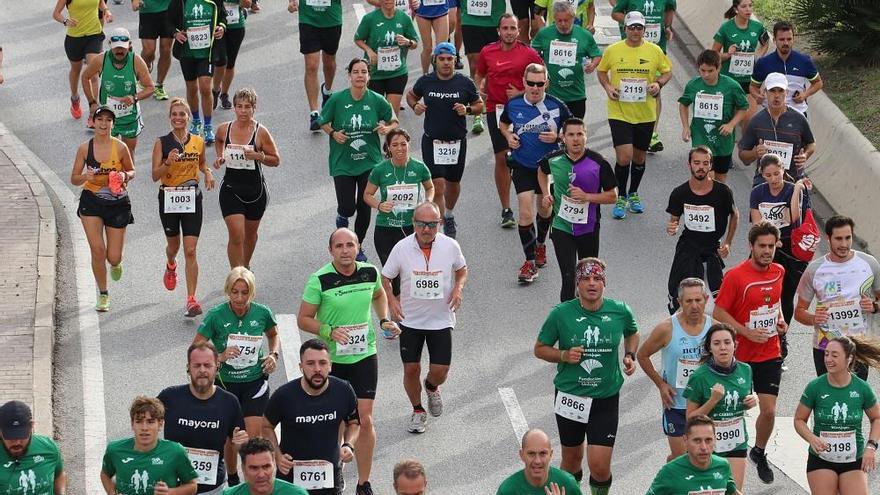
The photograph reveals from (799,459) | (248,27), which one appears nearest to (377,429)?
(799,459)

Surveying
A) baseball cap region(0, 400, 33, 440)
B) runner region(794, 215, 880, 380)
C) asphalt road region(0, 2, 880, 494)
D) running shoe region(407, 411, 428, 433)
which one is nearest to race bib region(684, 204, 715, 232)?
asphalt road region(0, 2, 880, 494)

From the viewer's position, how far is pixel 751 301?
13305 mm

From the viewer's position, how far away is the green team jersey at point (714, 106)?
17.4m

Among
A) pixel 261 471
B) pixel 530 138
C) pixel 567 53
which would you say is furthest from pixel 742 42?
pixel 261 471

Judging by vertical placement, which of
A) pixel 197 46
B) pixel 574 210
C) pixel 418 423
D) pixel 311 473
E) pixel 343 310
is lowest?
pixel 197 46

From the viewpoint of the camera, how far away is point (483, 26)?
66.9 feet

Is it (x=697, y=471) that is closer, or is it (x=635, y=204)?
(x=697, y=471)

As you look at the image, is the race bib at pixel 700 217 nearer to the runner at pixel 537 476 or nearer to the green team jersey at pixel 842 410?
the green team jersey at pixel 842 410

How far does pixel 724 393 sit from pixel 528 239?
503 cm

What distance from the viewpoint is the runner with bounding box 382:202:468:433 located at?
13.9 metres

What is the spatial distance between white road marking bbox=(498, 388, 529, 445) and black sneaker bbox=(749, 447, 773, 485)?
1808mm

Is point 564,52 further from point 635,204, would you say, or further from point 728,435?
point 728,435

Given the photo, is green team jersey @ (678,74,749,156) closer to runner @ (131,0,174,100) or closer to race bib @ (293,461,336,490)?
runner @ (131,0,174,100)

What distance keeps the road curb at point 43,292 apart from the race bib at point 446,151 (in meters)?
3.78
